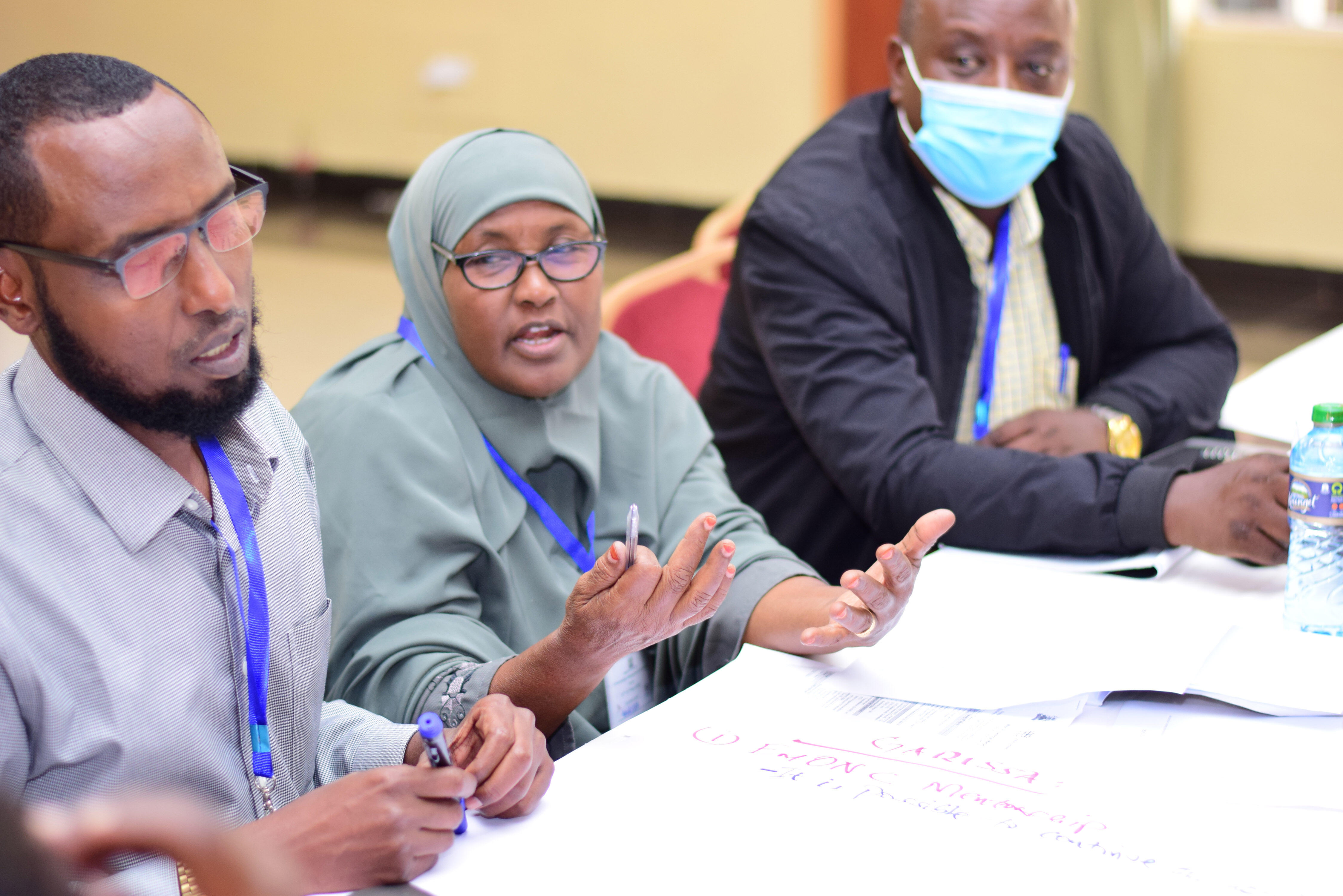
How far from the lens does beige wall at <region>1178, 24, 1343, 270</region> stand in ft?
16.7

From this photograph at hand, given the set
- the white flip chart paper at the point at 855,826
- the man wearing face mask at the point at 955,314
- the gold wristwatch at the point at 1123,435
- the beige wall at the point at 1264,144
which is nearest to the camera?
the white flip chart paper at the point at 855,826

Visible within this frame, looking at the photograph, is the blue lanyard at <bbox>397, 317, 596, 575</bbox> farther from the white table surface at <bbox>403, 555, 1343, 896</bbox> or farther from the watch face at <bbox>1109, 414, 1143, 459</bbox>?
the watch face at <bbox>1109, 414, 1143, 459</bbox>

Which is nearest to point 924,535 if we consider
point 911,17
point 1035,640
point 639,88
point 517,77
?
point 1035,640

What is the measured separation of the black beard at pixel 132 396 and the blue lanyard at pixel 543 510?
1.62 feet

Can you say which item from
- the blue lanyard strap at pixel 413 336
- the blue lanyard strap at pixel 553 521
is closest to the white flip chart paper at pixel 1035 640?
the blue lanyard strap at pixel 553 521

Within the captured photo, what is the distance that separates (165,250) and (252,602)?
0.33 m

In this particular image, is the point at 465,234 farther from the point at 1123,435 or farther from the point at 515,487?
the point at 1123,435

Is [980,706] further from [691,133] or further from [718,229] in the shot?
[691,133]

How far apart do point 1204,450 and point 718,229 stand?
1131 millimetres

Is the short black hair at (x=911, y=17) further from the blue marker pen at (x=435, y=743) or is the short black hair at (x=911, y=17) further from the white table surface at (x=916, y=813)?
the blue marker pen at (x=435, y=743)

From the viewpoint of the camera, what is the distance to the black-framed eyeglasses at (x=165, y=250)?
101 cm

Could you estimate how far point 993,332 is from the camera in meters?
2.13

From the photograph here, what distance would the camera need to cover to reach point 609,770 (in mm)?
1146

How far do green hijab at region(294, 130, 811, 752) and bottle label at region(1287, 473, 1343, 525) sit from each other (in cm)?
59
